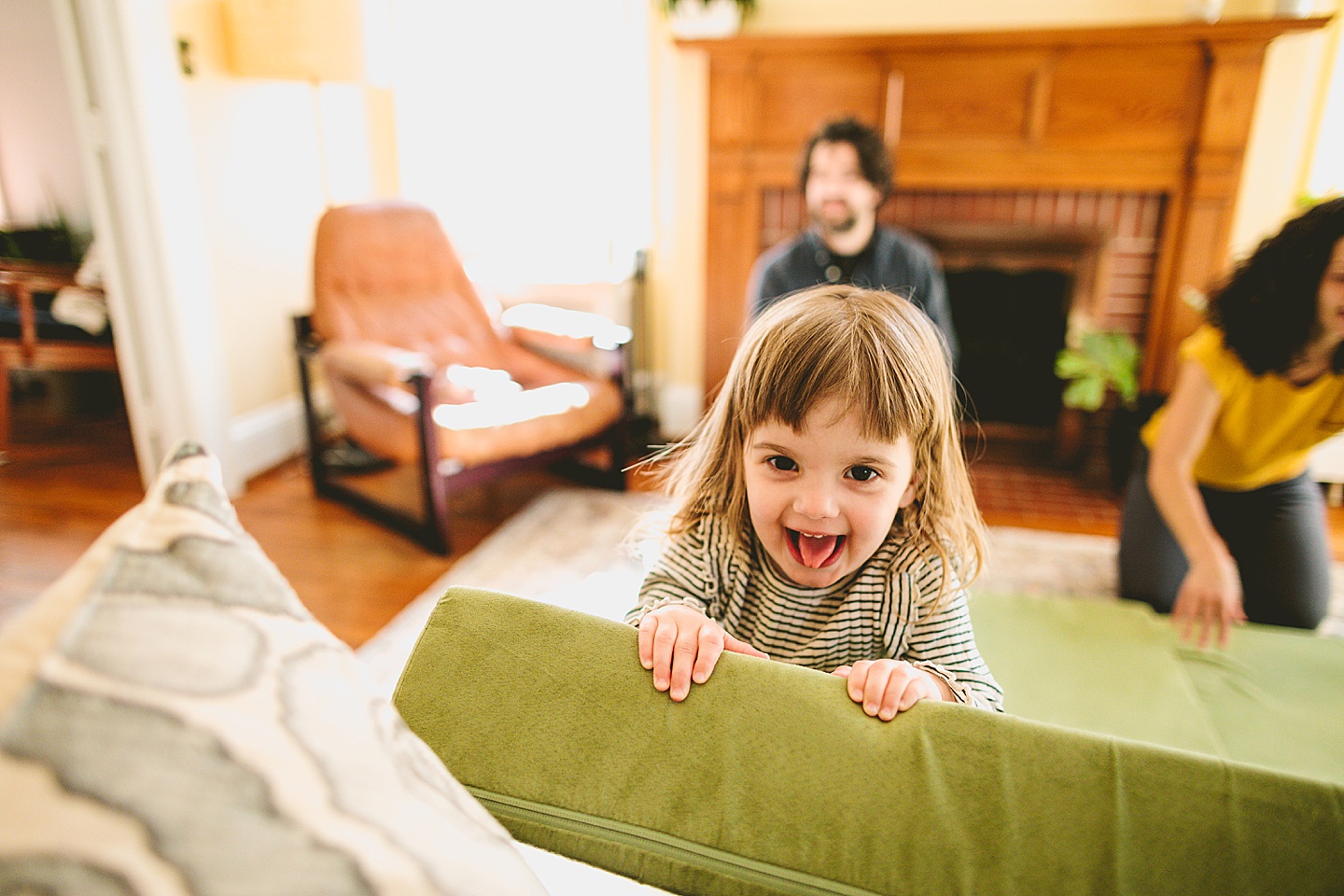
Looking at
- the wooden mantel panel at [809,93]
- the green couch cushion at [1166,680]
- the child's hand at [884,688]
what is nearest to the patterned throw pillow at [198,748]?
the child's hand at [884,688]

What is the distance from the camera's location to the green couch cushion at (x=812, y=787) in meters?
0.51

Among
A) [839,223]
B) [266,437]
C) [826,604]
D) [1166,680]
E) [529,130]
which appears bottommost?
[266,437]

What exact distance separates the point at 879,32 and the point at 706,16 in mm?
687

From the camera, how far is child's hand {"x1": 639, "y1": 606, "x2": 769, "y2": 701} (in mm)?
610

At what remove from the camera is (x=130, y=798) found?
0.31 meters

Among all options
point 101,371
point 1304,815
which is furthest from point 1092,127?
point 101,371

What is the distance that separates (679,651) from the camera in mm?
618

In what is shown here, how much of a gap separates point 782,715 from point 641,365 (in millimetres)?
3187

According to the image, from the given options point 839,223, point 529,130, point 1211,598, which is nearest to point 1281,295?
point 1211,598

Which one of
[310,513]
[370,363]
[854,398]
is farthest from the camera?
[310,513]

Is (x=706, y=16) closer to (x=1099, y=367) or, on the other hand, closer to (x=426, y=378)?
(x=426, y=378)

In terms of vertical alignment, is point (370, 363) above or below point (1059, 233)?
below

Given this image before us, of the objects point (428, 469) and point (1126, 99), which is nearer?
point (428, 469)

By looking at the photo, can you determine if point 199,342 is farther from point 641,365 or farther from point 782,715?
point 782,715
